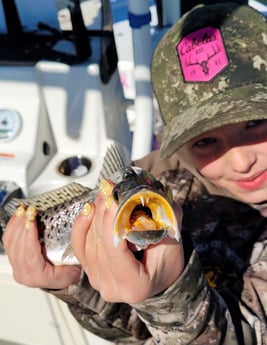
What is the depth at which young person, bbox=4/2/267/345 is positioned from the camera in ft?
4.54

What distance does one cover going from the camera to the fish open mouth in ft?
3.54

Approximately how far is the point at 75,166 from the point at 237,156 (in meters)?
1.40

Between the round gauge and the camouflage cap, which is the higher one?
the camouflage cap

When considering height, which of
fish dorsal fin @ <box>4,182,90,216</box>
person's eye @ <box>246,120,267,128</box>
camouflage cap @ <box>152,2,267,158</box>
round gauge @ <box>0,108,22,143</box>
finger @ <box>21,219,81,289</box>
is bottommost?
round gauge @ <box>0,108,22,143</box>

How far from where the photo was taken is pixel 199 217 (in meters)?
1.77

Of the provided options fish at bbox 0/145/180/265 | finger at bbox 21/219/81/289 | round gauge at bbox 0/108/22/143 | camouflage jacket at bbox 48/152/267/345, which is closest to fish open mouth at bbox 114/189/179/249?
fish at bbox 0/145/180/265

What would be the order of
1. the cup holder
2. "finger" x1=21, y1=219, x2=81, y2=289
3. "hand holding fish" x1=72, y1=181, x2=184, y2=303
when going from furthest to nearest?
the cup holder → "finger" x1=21, y1=219, x2=81, y2=289 → "hand holding fish" x1=72, y1=181, x2=184, y2=303

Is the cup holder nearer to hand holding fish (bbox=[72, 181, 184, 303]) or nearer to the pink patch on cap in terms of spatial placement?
the pink patch on cap

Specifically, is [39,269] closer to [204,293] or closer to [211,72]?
[204,293]

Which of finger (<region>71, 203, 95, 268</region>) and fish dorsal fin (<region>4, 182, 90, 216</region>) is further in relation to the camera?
fish dorsal fin (<region>4, 182, 90, 216</region>)

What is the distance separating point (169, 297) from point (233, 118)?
0.48m

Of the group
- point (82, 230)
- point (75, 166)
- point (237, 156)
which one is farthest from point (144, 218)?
point (75, 166)

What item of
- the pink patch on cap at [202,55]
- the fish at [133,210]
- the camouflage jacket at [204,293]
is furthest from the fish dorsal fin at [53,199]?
the pink patch on cap at [202,55]

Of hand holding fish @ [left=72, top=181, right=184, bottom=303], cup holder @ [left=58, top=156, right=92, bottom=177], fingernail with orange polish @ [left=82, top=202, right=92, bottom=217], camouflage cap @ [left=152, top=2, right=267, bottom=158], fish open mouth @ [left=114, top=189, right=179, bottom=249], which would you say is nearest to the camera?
fish open mouth @ [left=114, top=189, right=179, bottom=249]
